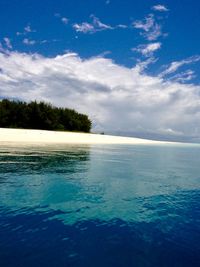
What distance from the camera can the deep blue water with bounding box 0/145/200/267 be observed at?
22.6 feet

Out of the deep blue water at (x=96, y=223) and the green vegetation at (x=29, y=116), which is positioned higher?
the green vegetation at (x=29, y=116)

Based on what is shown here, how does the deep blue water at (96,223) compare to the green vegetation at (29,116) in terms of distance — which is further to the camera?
the green vegetation at (29,116)

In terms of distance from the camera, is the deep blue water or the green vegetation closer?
the deep blue water

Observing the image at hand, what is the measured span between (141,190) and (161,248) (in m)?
7.40

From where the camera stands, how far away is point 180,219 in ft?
33.9

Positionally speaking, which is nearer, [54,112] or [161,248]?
[161,248]

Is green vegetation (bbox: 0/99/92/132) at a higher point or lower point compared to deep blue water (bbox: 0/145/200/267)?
higher

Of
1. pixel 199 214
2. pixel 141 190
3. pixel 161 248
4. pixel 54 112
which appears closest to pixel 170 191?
pixel 141 190

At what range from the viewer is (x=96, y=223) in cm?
945

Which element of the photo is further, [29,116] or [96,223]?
[29,116]

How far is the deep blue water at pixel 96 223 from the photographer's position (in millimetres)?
6891

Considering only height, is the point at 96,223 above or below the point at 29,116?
below

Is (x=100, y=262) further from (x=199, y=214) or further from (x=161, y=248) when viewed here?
(x=199, y=214)

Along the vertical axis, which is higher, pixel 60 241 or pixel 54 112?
pixel 54 112
